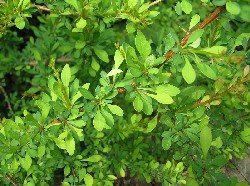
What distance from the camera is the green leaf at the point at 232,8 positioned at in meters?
1.00

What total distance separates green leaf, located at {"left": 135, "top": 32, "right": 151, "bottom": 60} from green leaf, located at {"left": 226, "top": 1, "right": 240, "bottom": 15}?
299 mm

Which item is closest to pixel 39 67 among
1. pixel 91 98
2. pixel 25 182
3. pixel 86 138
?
pixel 86 138

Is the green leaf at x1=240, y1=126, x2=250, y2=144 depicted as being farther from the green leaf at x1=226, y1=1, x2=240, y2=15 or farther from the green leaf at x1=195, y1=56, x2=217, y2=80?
the green leaf at x1=226, y1=1, x2=240, y2=15

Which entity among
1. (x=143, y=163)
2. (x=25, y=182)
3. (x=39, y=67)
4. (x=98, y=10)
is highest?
(x=98, y=10)

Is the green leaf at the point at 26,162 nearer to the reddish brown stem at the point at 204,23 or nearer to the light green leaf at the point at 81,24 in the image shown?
the light green leaf at the point at 81,24

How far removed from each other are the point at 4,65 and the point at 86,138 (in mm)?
1160

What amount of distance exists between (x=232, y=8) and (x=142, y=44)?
33 cm

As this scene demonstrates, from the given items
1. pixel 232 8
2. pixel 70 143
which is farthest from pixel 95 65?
pixel 232 8

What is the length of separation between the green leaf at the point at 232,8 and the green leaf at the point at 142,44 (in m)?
0.30

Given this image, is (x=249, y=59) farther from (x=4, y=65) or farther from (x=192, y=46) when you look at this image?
(x=4, y=65)

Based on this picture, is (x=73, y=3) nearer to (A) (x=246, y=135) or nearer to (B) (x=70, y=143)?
(B) (x=70, y=143)

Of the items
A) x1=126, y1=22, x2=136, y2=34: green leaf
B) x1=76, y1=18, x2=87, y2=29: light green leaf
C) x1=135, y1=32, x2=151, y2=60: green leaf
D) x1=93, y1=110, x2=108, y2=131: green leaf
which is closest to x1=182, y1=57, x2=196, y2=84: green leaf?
x1=135, y1=32, x2=151, y2=60: green leaf

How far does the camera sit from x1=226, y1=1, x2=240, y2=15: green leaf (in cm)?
100

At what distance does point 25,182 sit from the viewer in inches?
68.4
